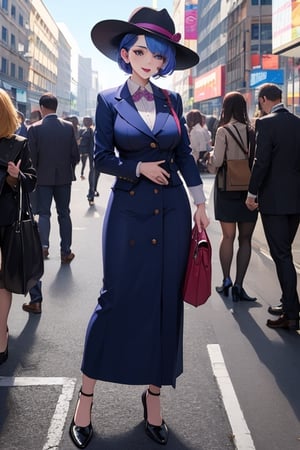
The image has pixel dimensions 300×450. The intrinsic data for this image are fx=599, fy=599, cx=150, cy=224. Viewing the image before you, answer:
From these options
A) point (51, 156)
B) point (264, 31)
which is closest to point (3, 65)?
point (264, 31)

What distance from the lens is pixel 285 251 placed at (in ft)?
16.7

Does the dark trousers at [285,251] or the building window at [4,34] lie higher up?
the building window at [4,34]

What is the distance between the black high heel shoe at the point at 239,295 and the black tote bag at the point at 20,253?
250 centimetres

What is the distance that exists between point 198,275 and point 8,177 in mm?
1662

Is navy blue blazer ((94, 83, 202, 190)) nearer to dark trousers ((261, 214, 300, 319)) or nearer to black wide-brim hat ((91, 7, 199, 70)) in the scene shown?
black wide-brim hat ((91, 7, 199, 70))

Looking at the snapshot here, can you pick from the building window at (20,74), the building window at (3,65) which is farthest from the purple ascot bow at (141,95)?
the building window at (20,74)

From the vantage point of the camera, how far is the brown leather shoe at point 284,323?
16.8 ft

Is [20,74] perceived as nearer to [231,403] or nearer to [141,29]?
[141,29]

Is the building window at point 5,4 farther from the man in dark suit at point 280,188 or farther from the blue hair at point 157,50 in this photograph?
the blue hair at point 157,50

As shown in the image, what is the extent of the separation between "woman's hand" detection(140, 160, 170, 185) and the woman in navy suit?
0.03 metres

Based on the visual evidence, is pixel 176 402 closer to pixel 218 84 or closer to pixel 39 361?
pixel 39 361

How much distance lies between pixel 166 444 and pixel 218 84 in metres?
69.4

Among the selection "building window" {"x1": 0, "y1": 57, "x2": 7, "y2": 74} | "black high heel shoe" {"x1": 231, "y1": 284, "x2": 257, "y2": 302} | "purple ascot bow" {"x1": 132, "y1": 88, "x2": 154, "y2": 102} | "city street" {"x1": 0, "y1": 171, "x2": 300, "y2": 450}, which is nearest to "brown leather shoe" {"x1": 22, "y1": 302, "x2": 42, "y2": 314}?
"city street" {"x1": 0, "y1": 171, "x2": 300, "y2": 450}

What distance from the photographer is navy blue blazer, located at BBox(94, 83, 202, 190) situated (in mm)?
3035
